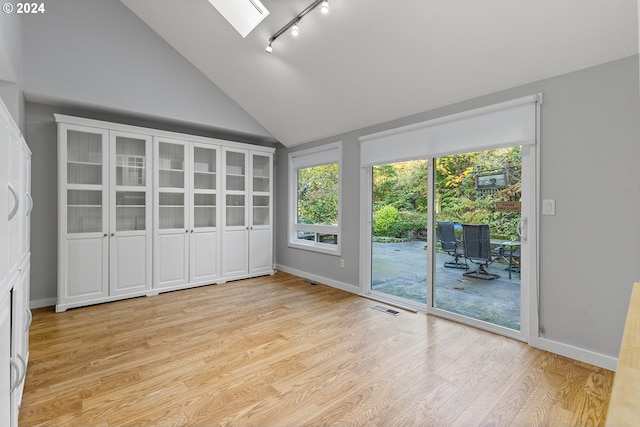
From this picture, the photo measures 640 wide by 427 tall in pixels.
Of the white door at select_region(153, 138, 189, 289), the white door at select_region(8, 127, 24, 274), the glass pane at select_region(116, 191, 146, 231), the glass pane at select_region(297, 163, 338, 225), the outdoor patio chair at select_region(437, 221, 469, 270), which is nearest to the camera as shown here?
the white door at select_region(8, 127, 24, 274)

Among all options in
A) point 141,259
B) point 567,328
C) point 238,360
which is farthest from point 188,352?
point 567,328

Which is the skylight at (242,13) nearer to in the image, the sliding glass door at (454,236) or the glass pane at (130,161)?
the glass pane at (130,161)

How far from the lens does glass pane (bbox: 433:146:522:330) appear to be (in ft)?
9.28

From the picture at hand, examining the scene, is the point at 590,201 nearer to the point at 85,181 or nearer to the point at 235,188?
the point at 235,188

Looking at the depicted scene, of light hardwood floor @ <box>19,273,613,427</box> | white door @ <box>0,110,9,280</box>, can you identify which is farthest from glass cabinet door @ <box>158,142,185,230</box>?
white door @ <box>0,110,9,280</box>

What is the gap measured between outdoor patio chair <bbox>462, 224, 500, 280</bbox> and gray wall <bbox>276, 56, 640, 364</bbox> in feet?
1.64

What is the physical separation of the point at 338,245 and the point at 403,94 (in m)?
2.14

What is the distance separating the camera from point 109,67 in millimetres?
3594

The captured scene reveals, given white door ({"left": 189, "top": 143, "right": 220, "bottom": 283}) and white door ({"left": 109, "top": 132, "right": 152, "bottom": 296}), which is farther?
white door ({"left": 189, "top": 143, "right": 220, "bottom": 283})

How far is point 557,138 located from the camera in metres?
2.46

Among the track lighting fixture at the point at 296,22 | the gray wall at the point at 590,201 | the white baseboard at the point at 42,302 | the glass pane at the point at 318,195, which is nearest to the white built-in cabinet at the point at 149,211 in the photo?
the white baseboard at the point at 42,302

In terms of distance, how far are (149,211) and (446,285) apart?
374 centimetres

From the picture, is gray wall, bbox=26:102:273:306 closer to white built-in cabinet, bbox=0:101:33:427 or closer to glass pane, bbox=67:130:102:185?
glass pane, bbox=67:130:102:185

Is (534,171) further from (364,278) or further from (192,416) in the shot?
(192,416)
